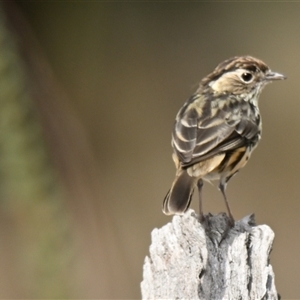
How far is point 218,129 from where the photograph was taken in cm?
527

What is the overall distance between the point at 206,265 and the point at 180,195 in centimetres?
110

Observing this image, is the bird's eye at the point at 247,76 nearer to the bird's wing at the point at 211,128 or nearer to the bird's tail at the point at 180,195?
the bird's wing at the point at 211,128

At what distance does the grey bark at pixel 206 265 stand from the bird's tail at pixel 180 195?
438 millimetres

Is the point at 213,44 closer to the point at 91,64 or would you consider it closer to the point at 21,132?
the point at 91,64

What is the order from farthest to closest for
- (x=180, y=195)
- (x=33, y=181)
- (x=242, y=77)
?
(x=242, y=77) → (x=180, y=195) → (x=33, y=181)

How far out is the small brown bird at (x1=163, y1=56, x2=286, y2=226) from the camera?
195 inches

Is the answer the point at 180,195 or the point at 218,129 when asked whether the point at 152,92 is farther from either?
the point at 180,195

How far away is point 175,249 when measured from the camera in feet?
12.3

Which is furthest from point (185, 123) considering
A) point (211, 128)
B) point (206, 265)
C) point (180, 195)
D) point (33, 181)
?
point (33, 181)

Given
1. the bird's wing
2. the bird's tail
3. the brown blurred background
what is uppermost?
the brown blurred background

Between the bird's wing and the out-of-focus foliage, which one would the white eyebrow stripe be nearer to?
the bird's wing


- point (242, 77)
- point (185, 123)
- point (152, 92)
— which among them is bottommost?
point (185, 123)

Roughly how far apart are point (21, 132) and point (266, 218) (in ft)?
26.3

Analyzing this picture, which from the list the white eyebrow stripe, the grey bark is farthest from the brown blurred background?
the grey bark
